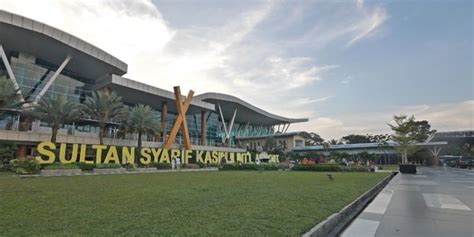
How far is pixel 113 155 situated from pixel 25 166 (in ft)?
31.4

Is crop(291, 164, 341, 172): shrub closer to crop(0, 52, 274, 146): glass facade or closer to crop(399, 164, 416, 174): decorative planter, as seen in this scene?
crop(399, 164, 416, 174): decorative planter

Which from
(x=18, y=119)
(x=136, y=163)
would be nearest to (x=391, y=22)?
(x=136, y=163)

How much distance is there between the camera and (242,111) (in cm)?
7169

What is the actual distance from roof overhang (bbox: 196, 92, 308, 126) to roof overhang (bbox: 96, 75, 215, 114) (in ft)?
14.9

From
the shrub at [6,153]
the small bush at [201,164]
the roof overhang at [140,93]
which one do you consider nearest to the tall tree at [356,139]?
the roof overhang at [140,93]

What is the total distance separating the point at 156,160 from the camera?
1426 inches

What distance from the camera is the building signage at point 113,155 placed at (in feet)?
86.3

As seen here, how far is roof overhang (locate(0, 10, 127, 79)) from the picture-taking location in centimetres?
3209

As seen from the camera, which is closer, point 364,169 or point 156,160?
point 364,169

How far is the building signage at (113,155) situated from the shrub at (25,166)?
1934mm

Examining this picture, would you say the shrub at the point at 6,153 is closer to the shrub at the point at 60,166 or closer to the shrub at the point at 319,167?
the shrub at the point at 60,166

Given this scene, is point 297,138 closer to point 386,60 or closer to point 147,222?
point 386,60

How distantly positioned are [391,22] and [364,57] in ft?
12.7

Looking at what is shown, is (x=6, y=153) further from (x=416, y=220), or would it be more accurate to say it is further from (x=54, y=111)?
(x=416, y=220)
